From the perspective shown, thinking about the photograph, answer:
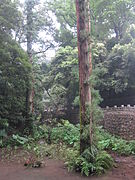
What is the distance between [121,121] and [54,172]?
4.49 meters

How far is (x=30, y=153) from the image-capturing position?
21.6 feet

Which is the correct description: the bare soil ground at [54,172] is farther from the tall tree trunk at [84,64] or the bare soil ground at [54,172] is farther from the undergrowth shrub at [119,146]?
the tall tree trunk at [84,64]

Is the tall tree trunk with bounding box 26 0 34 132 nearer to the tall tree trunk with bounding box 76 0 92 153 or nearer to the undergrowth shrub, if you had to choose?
the undergrowth shrub

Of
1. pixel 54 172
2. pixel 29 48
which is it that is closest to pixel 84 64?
pixel 54 172

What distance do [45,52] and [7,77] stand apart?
505cm

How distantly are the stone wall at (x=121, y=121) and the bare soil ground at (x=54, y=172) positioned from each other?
2042 millimetres

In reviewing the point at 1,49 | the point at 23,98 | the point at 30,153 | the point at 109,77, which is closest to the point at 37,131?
the point at 23,98

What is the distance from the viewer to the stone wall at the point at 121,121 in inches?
296

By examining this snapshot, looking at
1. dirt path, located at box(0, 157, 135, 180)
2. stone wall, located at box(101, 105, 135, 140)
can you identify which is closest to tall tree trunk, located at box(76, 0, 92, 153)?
dirt path, located at box(0, 157, 135, 180)

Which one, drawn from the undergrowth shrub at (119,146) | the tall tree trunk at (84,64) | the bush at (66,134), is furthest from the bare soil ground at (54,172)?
the bush at (66,134)

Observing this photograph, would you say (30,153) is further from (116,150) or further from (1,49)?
(1,49)

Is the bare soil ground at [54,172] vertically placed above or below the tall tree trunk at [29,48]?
below

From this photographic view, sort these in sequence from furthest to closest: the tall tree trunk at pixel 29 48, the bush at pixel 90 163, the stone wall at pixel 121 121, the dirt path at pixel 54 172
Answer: the tall tree trunk at pixel 29 48, the stone wall at pixel 121 121, the bush at pixel 90 163, the dirt path at pixel 54 172

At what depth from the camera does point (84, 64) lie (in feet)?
16.4
